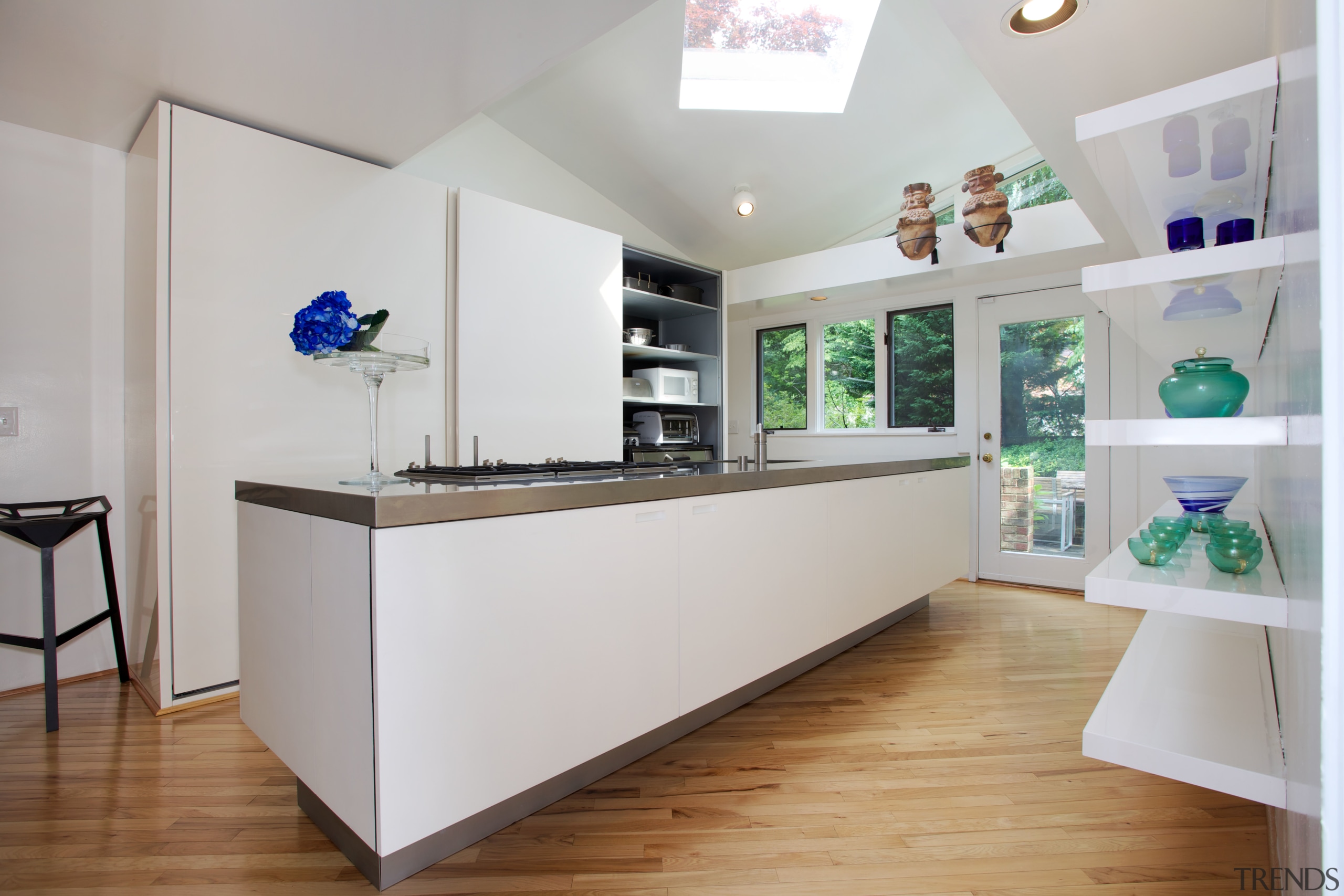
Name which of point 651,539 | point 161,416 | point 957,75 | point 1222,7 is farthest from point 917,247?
point 161,416

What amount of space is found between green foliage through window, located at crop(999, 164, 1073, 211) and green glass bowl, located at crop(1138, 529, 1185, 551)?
3008 mm

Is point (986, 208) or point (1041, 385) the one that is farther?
point (1041, 385)

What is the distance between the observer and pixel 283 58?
2.01 meters

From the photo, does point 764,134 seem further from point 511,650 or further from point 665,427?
point 511,650

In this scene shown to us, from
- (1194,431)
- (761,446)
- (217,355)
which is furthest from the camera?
(761,446)

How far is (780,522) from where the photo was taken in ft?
6.66

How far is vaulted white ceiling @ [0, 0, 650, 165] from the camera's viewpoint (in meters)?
1.83

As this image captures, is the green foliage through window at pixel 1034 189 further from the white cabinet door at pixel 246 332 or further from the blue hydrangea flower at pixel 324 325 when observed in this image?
the blue hydrangea flower at pixel 324 325

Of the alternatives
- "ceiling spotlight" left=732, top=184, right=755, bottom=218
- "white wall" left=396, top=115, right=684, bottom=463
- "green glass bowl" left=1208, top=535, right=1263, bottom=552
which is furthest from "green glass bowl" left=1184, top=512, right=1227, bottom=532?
"ceiling spotlight" left=732, top=184, right=755, bottom=218

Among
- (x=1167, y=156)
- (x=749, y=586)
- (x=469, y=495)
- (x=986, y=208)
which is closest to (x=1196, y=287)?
(x=1167, y=156)

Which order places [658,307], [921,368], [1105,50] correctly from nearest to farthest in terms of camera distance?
1. [1105,50]
2. [658,307]
3. [921,368]

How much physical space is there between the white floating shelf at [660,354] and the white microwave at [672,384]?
0.29 ft

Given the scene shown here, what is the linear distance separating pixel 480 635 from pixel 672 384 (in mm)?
3111

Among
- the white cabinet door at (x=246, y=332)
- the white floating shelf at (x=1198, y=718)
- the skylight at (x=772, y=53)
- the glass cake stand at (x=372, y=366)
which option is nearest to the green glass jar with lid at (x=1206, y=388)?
the white floating shelf at (x=1198, y=718)
